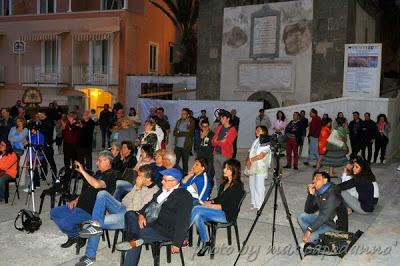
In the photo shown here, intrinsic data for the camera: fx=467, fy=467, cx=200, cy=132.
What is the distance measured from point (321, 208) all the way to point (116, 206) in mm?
2706

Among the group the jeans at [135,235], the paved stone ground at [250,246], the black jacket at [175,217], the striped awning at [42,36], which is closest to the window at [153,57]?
the striped awning at [42,36]

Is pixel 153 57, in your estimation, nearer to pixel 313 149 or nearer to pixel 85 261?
pixel 313 149

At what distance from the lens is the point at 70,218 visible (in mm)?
6207

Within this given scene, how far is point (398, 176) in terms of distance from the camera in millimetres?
12461

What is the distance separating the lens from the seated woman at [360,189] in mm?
7930

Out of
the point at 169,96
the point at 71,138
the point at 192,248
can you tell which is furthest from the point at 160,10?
the point at 192,248

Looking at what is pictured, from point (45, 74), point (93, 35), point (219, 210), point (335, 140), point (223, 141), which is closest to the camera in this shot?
point (219, 210)

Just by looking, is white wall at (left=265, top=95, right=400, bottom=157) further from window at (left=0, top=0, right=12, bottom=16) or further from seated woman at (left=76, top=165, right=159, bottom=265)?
window at (left=0, top=0, right=12, bottom=16)

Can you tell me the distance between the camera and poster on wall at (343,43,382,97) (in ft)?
50.6

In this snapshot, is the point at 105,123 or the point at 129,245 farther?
the point at 105,123

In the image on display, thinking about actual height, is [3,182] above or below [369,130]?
below

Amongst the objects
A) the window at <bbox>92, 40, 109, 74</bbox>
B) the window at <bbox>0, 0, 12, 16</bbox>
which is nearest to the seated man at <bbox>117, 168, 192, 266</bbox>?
the window at <bbox>92, 40, 109, 74</bbox>

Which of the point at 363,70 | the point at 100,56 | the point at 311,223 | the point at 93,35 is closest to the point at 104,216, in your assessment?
the point at 311,223

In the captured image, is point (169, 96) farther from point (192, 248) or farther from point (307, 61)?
point (192, 248)
